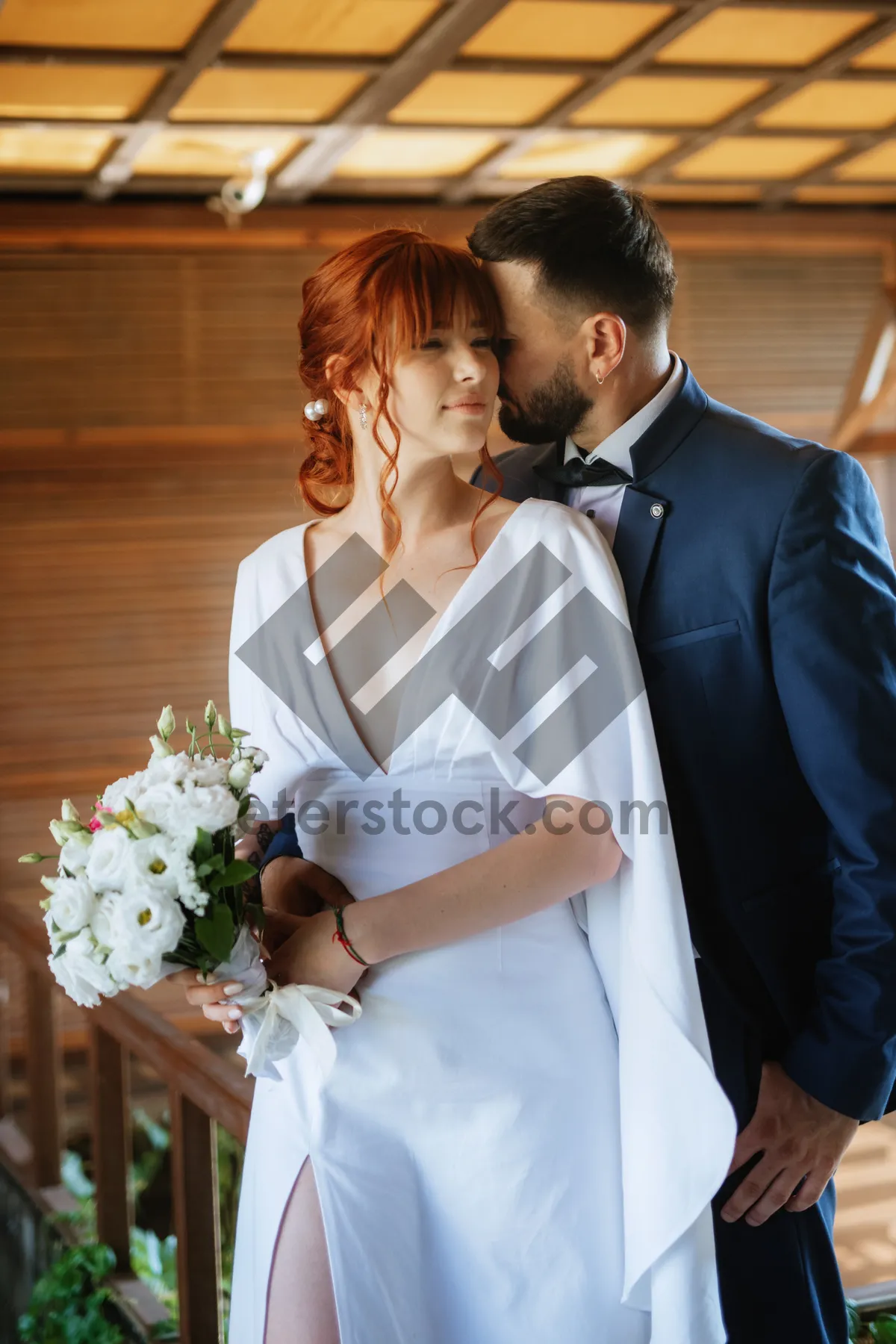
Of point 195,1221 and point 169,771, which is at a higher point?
point 169,771

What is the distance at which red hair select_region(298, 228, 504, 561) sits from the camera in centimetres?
149

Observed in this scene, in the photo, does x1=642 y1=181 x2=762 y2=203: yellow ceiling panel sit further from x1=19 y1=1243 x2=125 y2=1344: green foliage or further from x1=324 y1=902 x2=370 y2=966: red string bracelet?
x1=324 y1=902 x2=370 y2=966: red string bracelet

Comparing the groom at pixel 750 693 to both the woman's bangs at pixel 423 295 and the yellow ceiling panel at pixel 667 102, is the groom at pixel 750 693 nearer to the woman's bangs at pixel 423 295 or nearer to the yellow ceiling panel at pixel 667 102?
the woman's bangs at pixel 423 295

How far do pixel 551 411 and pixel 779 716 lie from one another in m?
0.48

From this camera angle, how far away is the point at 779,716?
1523 mm

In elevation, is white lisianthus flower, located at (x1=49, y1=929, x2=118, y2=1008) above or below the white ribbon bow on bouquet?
above

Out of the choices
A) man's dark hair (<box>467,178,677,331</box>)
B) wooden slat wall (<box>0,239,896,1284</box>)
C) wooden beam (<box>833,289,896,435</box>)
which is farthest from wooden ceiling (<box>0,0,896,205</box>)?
man's dark hair (<box>467,178,677,331</box>)

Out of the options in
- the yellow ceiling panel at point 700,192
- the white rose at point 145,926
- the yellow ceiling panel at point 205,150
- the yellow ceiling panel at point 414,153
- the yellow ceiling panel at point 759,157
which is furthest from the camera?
the yellow ceiling panel at point 700,192

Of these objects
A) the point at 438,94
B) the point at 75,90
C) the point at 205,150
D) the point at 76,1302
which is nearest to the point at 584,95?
the point at 438,94

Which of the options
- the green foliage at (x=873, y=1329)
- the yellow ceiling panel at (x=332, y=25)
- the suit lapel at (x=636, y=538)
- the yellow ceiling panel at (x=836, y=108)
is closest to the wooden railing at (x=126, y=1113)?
the suit lapel at (x=636, y=538)

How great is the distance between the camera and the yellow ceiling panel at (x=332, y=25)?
143 inches

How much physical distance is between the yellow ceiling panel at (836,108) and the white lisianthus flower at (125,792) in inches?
160

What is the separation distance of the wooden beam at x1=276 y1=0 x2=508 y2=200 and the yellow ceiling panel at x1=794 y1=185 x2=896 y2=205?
2.16 meters

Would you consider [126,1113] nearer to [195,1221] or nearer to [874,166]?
[195,1221]
